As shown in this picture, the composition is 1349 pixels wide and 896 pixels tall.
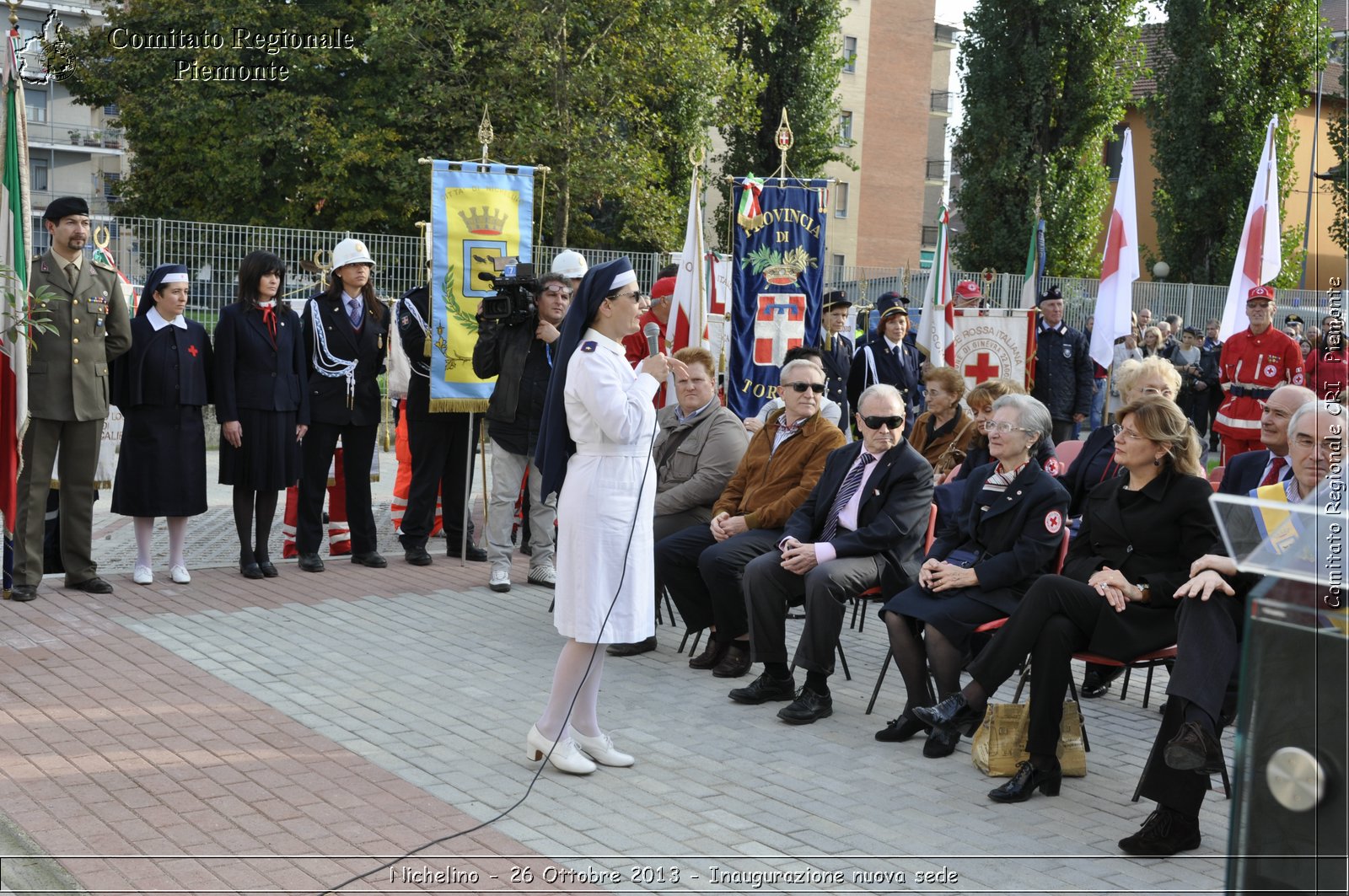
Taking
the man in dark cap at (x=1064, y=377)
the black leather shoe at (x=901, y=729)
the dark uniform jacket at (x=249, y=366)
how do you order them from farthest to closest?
the man in dark cap at (x=1064, y=377), the dark uniform jacket at (x=249, y=366), the black leather shoe at (x=901, y=729)

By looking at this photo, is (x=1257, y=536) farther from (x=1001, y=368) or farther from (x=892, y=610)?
(x=1001, y=368)

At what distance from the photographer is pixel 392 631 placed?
7664 mm

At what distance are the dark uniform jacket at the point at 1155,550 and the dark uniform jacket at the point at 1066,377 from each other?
27.1 ft

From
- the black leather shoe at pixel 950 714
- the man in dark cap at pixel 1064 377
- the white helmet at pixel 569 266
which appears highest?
the white helmet at pixel 569 266

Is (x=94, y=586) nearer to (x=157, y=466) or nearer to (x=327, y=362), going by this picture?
(x=157, y=466)

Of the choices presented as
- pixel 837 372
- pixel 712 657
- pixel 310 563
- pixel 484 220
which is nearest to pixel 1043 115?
pixel 837 372

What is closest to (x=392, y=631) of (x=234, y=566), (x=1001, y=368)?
(x=234, y=566)

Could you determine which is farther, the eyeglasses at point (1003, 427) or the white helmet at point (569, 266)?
the white helmet at point (569, 266)

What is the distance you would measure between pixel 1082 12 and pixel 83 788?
32981 mm

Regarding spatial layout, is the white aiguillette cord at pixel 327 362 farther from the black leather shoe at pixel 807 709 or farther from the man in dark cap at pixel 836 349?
the black leather shoe at pixel 807 709

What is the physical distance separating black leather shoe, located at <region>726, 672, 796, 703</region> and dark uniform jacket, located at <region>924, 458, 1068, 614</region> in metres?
1.10

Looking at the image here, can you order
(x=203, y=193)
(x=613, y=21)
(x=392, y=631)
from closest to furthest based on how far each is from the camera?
(x=392, y=631)
(x=613, y=21)
(x=203, y=193)

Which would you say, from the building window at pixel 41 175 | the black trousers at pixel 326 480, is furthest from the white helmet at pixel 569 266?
the building window at pixel 41 175

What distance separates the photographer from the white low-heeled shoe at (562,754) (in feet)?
17.4
